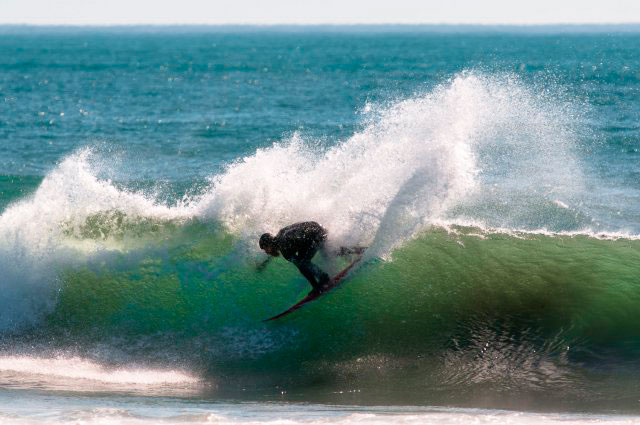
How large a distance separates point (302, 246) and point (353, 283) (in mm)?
984

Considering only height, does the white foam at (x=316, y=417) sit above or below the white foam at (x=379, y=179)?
below

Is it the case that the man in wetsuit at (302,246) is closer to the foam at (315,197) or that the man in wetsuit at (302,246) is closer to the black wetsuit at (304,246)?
the black wetsuit at (304,246)

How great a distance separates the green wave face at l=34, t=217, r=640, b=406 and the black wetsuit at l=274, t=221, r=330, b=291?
327mm

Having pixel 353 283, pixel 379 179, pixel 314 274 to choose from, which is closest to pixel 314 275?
pixel 314 274

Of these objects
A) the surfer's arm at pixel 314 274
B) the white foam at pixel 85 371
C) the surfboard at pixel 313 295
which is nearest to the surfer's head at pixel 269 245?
the surfer's arm at pixel 314 274

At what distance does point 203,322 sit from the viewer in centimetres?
Answer: 1046

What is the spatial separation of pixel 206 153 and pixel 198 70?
53.3m

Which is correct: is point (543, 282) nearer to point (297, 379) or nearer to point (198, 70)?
point (297, 379)

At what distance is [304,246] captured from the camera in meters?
10.1

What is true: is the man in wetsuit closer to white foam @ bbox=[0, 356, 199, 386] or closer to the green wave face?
the green wave face

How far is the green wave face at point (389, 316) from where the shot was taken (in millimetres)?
9156

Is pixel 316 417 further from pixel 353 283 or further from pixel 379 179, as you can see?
pixel 379 179

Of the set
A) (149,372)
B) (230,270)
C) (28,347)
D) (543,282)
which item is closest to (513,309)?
(543,282)

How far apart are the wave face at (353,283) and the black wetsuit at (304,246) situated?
0.34 metres
